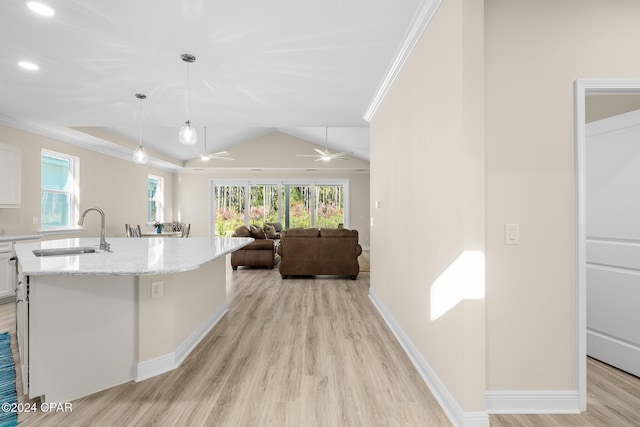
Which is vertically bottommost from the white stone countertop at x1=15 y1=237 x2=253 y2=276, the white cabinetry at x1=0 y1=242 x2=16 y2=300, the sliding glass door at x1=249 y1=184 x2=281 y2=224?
the white cabinetry at x1=0 y1=242 x2=16 y2=300

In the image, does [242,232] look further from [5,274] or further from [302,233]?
[5,274]

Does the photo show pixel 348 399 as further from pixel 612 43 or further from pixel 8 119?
pixel 8 119

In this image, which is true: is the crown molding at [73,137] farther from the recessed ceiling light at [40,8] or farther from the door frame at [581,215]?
the door frame at [581,215]

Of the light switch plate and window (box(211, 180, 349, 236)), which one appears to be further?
window (box(211, 180, 349, 236))

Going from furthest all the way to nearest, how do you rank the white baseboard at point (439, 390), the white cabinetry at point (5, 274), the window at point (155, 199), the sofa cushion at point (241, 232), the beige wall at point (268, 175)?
the beige wall at point (268, 175) → the window at point (155, 199) → the sofa cushion at point (241, 232) → the white cabinetry at point (5, 274) → the white baseboard at point (439, 390)

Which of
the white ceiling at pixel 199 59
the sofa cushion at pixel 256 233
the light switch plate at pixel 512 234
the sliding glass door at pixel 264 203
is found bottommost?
the sofa cushion at pixel 256 233

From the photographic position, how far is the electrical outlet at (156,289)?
2.20m

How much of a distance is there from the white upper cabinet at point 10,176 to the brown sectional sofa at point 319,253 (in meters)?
3.81

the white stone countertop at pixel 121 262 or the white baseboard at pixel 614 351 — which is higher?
the white stone countertop at pixel 121 262

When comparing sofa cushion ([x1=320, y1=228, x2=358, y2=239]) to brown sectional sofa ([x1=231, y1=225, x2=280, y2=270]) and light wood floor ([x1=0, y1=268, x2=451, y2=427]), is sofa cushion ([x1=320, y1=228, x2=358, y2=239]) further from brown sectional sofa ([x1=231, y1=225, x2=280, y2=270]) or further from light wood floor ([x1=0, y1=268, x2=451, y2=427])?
light wood floor ([x1=0, y1=268, x2=451, y2=427])

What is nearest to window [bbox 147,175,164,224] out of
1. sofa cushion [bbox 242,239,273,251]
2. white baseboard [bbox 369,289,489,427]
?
sofa cushion [bbox 242,239,273,251]

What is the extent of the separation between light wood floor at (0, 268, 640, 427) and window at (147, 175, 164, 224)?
19.1 feet

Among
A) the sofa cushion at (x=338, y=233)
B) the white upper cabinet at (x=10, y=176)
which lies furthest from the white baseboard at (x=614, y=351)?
the white upper cabinet at (x=10, y=176)

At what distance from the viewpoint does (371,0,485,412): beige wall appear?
1.68 metres
